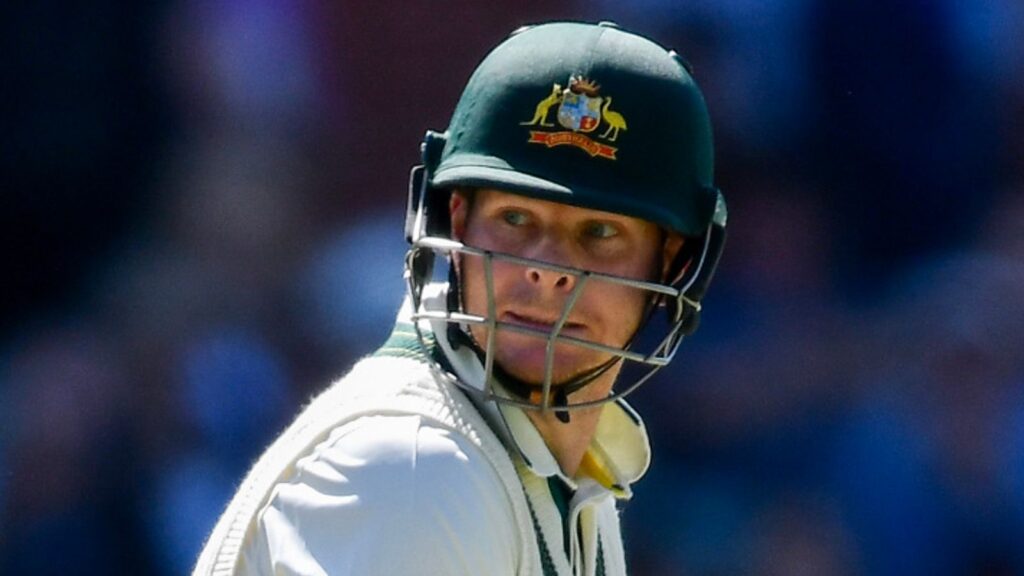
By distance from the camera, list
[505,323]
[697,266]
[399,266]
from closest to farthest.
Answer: [505,323]
[697,266]
[399,266]

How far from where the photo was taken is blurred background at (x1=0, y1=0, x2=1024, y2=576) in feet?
14.4

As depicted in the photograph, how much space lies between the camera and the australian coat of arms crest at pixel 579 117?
253cm

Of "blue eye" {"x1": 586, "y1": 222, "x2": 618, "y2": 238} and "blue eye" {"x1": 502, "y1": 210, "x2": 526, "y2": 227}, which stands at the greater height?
"blue eye" {"x1": 502, "y1": 210, "x2": 526, "y2": 227}

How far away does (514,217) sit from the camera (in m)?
2.54

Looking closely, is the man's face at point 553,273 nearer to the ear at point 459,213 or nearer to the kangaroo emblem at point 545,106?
the ear at point 459,213

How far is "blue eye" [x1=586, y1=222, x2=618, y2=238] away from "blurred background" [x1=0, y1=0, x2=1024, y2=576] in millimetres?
1985

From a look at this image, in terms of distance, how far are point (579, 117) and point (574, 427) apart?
1.43 ft

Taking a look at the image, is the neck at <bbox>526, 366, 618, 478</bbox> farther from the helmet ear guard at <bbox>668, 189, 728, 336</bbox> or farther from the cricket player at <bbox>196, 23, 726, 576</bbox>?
the helmet ear guard at <bbox>668, 189, 728, 336</bbox>

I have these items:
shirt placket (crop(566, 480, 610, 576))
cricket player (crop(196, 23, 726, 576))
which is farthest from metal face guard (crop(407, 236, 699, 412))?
shirt placket (crop(566, 480, 610, 576))

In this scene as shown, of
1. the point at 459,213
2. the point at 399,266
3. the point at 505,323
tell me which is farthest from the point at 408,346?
the point at 399,266

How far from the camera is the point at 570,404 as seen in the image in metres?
2.54

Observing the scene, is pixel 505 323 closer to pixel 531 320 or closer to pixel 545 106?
pixel 531 320

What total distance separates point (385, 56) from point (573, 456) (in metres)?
2.21

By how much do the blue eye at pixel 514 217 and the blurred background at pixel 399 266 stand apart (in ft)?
6.43
